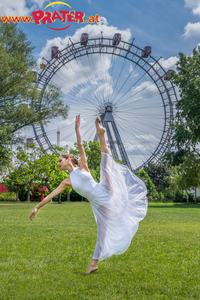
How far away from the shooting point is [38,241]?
23.8ft

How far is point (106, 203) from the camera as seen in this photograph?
460cm

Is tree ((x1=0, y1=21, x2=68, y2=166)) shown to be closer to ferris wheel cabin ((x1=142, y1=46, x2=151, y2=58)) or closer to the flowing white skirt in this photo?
the flowing white skirt

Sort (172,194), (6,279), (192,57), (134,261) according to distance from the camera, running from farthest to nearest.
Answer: (172,194), (192,57), (134,261), (6,279)

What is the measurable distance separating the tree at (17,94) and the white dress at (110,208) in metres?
17.2

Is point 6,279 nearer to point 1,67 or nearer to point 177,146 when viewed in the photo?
point 1,67

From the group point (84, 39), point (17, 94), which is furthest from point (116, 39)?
point (17, 94)

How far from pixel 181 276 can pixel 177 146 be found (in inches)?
1164

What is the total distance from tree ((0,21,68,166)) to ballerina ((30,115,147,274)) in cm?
1714

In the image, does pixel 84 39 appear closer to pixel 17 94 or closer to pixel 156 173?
pixel 17 94

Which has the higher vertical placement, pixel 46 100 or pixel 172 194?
pixel 46 100

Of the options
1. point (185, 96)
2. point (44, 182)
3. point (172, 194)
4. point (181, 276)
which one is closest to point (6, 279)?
point (181, 276)

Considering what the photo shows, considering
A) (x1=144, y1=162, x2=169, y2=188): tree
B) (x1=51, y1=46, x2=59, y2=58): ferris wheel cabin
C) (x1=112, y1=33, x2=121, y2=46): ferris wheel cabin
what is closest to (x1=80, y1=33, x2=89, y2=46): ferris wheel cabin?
(x1=51, y1=46, x2=59, y2=58): ferris wheel cabin

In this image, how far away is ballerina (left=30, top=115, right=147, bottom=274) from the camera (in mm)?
4492

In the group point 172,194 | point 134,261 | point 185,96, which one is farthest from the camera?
point 172,194
